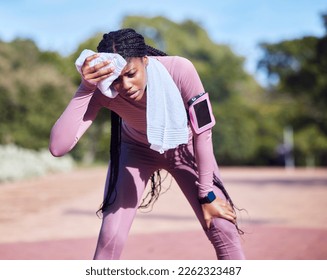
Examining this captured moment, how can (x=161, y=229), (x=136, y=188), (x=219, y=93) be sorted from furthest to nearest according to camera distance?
1. (x=219, y=93)
2. (x=161, y=229)
3. (x=136, y=188)

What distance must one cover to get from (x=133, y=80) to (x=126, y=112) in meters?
0.31

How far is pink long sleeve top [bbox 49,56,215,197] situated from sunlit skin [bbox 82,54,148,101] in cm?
8

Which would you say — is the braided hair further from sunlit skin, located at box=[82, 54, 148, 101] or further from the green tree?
the green tree

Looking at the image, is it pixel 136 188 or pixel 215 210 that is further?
Result: pixel 136 188

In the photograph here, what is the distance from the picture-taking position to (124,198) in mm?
3322

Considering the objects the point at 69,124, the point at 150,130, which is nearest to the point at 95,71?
the point at 69,124

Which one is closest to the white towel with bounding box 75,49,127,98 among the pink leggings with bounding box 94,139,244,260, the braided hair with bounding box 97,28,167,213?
the braided hair with bounding box 97,28,167,213

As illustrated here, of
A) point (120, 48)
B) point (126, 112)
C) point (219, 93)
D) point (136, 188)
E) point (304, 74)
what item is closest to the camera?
point (120, 48)

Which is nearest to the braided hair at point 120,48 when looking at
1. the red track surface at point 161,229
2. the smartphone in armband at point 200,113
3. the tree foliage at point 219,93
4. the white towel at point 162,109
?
the white towel at point 162,109

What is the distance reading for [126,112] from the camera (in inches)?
127

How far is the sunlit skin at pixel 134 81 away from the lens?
9.04ft

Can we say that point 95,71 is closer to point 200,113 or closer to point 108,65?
point 108,65

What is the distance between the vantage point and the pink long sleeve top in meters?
2.95
